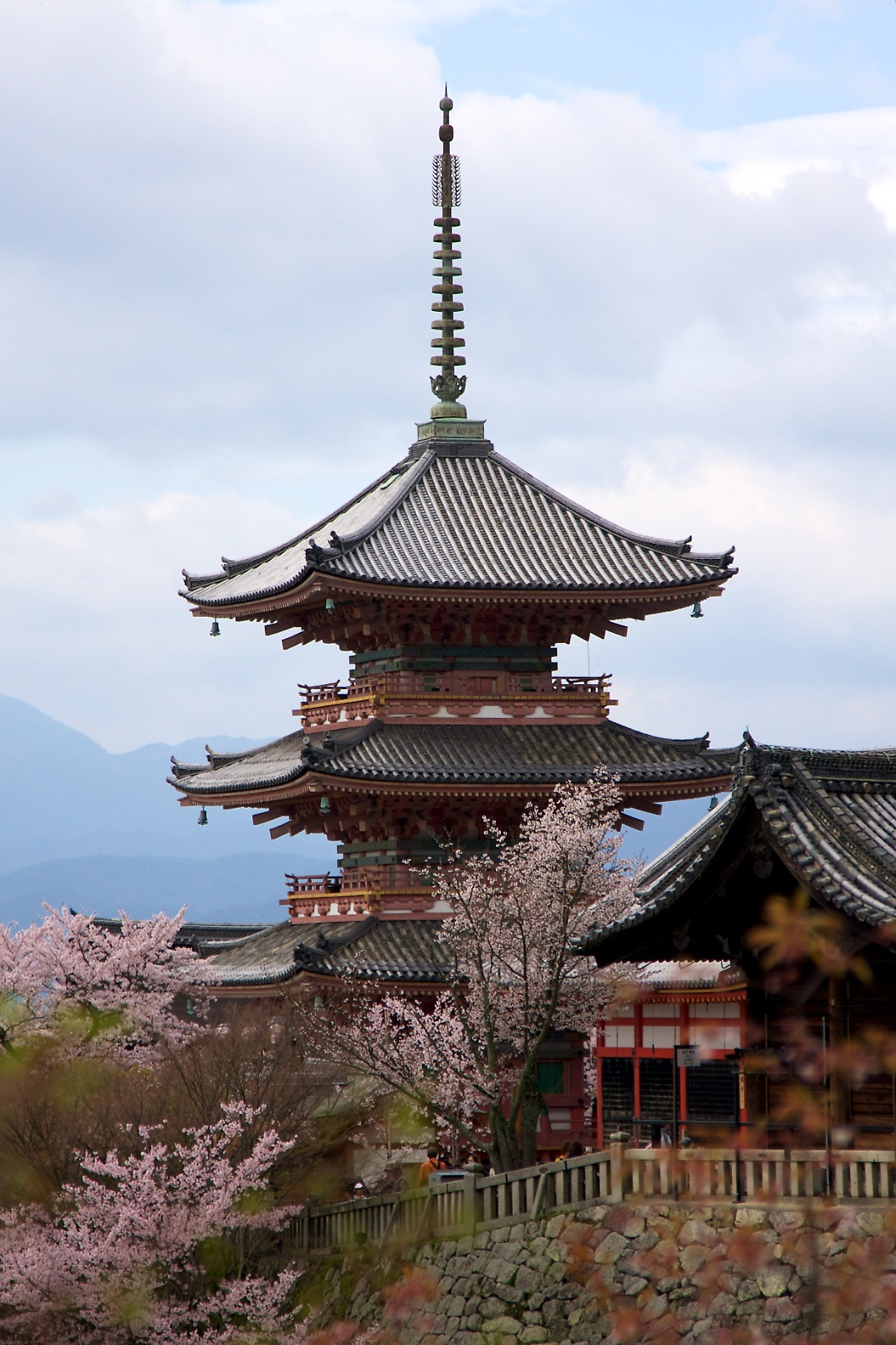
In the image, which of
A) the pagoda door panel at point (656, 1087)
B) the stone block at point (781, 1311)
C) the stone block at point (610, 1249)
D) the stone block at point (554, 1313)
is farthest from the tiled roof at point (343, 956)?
the stone block at point (781, 1311)

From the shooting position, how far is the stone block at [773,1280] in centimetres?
2147

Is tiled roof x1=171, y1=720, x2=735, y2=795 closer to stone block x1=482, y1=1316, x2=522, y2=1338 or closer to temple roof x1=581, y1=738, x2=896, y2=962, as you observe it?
temple roof x1=581, y1=738, x2=896, y2=962

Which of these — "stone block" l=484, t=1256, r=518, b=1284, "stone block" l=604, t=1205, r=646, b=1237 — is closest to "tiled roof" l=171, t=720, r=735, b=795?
"stone block" l=484, t=1256, r=518, b=1284

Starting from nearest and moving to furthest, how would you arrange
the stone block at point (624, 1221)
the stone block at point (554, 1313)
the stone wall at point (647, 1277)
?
the stone wall at point (647, 1277) → the stone block at point (624, 1221) → the stone block at point (554, 1313)

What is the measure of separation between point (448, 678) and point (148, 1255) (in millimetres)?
14192

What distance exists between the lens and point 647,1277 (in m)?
23.0

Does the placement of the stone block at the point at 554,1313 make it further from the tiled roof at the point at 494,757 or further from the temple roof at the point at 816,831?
the tiled roof at the point at 494,757

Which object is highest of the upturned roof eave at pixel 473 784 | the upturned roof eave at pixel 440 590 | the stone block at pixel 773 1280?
the upturned roof eave at pixel 440 590

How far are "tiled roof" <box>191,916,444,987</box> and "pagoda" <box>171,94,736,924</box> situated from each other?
0.40m

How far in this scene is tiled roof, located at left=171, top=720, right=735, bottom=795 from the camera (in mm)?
36531

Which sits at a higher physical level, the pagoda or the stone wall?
the pagoda

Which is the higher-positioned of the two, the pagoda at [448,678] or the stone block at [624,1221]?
the pagoda at [448,678]

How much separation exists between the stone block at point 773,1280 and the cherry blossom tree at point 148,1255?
8.82 meters

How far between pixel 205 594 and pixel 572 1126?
13608 millimetres
